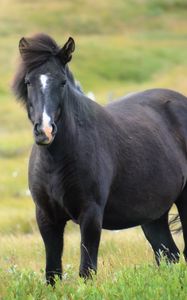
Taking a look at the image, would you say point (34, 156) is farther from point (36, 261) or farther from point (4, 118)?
point (4, 118)

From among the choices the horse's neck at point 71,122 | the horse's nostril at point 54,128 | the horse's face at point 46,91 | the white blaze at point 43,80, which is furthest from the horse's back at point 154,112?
the horse's nostril at point 54,128

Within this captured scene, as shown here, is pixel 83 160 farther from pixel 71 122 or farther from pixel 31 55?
pixel 31 55

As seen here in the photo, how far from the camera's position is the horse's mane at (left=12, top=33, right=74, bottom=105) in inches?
269

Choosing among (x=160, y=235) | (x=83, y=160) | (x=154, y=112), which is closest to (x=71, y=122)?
(x=83, y=160)

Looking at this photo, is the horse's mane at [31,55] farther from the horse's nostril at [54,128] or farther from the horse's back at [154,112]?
the horse's back at [154,112]

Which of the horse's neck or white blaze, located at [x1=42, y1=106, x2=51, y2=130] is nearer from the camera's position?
white blaze, located at [x1=42, y1=106, x2=51, y2=130]

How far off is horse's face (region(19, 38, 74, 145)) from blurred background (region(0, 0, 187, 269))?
9864 millimetres

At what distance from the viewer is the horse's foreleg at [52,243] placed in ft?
23.8

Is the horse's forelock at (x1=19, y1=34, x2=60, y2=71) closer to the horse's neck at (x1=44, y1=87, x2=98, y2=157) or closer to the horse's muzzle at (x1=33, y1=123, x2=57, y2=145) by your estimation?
the horse's neck at (x1=44, y1=87, x2=98, y2=157)

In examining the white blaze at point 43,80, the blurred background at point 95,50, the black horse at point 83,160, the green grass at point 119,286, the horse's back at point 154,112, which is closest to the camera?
the green grass at point 119,286

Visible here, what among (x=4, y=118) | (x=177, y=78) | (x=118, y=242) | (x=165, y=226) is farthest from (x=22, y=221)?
(x=177, y=78)

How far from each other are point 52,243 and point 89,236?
1.45 ft

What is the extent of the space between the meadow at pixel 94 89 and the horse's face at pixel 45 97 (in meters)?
0.48

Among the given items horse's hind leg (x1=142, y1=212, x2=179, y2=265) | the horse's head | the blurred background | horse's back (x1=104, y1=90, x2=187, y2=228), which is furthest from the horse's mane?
the blurred background
